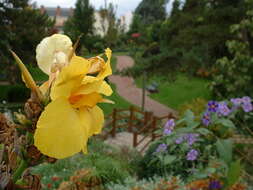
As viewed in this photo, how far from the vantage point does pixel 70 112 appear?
410mm

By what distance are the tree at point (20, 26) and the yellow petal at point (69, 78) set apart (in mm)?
9104

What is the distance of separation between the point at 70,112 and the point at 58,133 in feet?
0.12

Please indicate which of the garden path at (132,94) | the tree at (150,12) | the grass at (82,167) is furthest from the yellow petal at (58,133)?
the tree at (150,12)

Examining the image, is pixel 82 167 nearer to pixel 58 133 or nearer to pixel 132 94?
pixel 58 133

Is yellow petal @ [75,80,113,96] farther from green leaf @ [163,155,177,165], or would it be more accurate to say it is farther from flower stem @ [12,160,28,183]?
green leaf @ [163,155,177,165]

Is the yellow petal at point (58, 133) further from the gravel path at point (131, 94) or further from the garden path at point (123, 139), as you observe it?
the gravel path at point (131, 94)

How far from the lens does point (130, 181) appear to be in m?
3.97

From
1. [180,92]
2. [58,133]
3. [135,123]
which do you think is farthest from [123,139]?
[58,133]

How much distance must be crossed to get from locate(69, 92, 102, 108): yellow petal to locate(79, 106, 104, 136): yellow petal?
0.01 metres

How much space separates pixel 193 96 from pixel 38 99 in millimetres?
15994

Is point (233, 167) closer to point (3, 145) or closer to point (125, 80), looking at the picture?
point (3, 145)

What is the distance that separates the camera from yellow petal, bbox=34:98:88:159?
1.26ft

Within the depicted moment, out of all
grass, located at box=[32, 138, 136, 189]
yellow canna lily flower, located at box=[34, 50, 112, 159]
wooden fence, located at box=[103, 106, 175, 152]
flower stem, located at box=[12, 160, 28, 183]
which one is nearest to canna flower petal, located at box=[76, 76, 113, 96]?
yellow canna lily flower, located at box=[34, 50, 112, 159]

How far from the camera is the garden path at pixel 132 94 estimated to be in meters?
14.5
